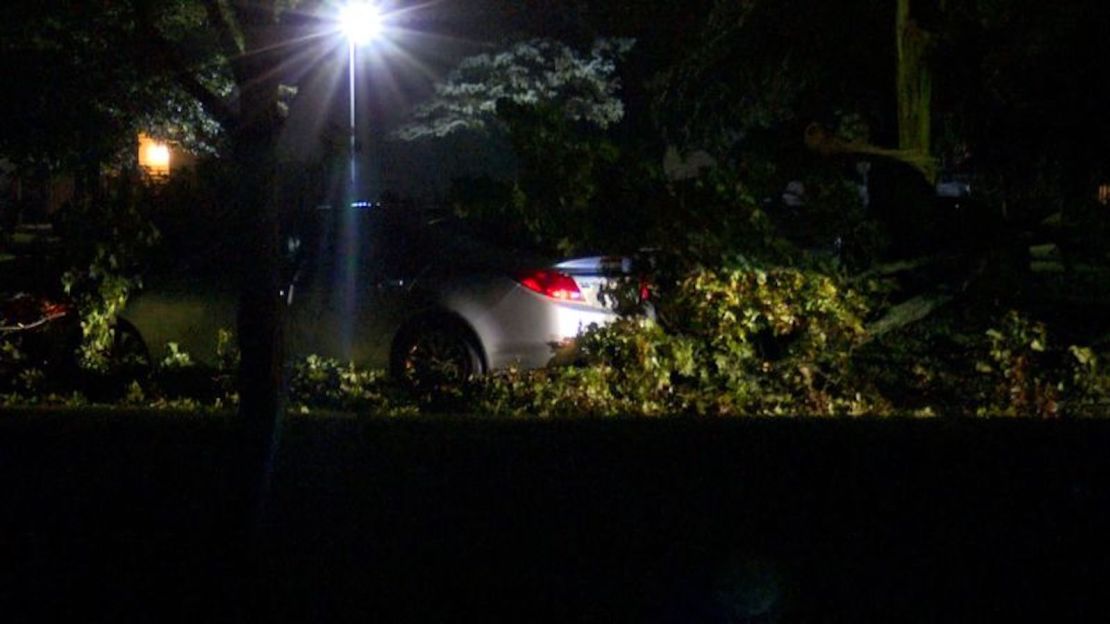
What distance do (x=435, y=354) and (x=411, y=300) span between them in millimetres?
417

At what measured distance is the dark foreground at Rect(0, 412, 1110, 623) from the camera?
6066 mm

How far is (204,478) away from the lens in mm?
7684

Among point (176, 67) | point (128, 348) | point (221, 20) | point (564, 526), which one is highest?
point (221, 20)

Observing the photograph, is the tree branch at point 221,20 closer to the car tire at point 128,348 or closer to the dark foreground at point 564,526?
the dark foreground at point 564,526

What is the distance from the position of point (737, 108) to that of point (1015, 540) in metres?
7.35

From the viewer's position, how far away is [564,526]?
6902mm

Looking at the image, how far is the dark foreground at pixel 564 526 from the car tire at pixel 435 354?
224cm

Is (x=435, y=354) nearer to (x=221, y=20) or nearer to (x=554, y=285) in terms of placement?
(x=554, y=285)

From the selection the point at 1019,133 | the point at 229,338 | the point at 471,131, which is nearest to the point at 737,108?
the point at 1019,133

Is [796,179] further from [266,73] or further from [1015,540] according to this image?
[266,73]

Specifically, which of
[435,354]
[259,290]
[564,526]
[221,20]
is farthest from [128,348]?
[259,290]

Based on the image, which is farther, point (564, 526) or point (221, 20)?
point (564, 526)

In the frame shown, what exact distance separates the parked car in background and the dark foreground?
2210mm

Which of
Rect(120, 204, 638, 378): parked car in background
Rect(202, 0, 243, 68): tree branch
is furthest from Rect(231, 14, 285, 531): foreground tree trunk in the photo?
Rect(120, 204, 638, 378): parked car in background
